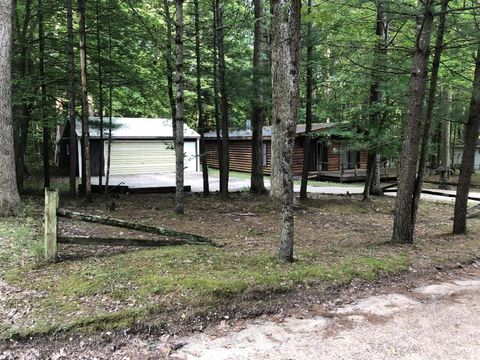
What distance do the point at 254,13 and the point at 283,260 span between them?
10123 mm

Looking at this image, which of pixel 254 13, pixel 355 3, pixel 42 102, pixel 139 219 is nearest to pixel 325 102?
pixel 254 13

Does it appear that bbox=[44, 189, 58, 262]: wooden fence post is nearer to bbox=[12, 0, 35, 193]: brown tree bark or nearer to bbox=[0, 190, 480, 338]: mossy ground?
bbox=[0, 190, 480, 338]: mossy ground

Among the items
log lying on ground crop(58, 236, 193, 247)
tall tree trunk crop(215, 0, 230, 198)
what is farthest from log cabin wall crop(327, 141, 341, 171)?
log lying on ground crop(58, 236, 193, 247)

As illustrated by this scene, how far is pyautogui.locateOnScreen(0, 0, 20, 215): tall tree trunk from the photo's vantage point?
25.2 feet

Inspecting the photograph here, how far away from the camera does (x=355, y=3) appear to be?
7324 millimetres

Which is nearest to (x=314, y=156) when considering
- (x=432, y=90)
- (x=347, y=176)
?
(x=347, y=176)

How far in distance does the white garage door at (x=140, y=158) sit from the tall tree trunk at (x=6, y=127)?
59.1ft

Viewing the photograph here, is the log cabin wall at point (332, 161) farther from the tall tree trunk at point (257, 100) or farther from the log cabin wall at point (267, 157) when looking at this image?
the tall tree trunk at point (257, 100)

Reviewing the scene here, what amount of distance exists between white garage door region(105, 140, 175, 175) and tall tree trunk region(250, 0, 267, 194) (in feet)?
42.1

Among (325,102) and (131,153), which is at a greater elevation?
(325,102)

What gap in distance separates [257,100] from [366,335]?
9.70 m

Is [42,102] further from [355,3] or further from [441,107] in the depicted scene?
Result: [441,107]

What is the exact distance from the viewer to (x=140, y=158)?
2705cm

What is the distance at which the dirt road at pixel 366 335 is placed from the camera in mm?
3529
